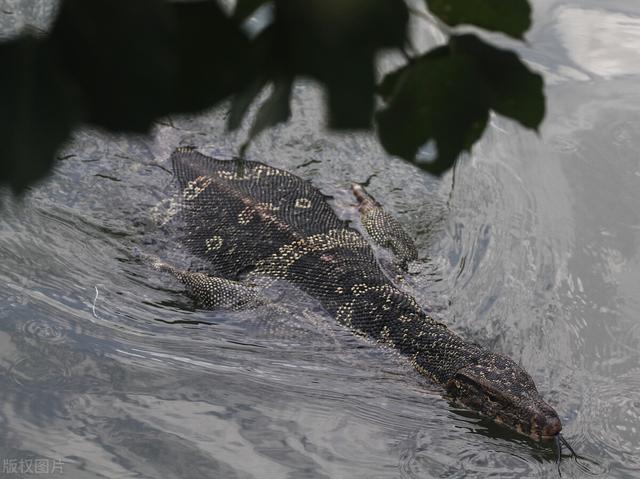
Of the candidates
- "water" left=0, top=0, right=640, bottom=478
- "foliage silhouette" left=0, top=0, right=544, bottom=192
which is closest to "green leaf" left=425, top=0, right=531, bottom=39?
"foliage silhouette" left=0, top=0, right=544, bottom=192

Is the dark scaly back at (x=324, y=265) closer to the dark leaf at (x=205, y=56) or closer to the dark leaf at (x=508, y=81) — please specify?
the dark leaf at (x=508, y=81)

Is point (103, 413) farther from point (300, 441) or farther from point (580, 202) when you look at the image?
point (580, 202)

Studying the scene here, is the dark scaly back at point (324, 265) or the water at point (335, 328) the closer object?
the water at point (335, 328)

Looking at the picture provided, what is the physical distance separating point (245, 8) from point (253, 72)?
0.09m

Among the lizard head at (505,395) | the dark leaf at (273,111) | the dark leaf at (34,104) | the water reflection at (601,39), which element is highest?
the dark leaf at (34,104)

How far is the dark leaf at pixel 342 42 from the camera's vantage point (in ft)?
4.02

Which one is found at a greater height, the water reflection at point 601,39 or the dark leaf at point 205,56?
the dark leaf at point 205,56

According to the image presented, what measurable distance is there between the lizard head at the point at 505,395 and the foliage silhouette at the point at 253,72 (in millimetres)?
4464

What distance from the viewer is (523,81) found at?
134cm

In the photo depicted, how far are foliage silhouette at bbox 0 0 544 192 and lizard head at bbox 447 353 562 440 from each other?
446cm

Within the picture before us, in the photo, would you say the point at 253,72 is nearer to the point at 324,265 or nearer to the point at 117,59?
the point at 117,59

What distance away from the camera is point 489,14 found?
1.32 meters

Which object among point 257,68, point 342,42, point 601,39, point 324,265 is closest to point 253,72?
point 257,68

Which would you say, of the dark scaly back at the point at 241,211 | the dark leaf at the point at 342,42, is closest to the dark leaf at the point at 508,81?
the dark leaf at the point at 342,42
